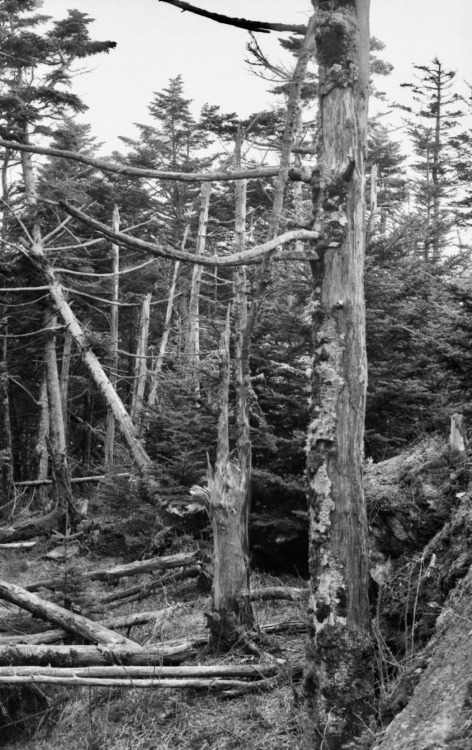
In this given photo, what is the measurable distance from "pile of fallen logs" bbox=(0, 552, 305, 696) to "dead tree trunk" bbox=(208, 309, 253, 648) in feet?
0.85

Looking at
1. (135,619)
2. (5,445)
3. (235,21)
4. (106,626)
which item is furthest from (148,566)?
(5,445)

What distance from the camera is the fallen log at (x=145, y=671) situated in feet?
16.3

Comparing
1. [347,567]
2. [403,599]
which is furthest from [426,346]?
[347,567]

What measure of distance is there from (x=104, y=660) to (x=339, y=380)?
10.8 ft

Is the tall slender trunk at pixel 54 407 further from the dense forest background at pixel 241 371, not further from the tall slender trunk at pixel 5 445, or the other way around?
the tall slender trunk at pixel 5 445

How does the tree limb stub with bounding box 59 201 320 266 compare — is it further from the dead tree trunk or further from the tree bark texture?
the dead tree trunk

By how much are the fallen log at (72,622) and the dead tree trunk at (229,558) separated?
819 millimetres

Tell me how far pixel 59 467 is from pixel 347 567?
12.1m

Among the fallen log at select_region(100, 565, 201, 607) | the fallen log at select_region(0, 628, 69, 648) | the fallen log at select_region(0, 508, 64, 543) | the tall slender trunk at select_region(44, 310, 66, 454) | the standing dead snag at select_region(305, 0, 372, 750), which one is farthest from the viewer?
the tall slender trunk at select_region(44, 310, 66, 454)

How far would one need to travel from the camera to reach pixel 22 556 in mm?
13758

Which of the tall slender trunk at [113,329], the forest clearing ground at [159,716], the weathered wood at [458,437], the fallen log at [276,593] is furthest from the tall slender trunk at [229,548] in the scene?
the tall slender trunk at [113,329]

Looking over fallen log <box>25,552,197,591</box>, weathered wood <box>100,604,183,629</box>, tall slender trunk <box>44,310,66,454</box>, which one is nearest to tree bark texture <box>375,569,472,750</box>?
weathered wood <box>100,604,183,629</box>

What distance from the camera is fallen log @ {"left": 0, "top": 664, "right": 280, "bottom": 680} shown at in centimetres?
498

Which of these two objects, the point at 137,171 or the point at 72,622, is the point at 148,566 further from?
the point at 137,171
